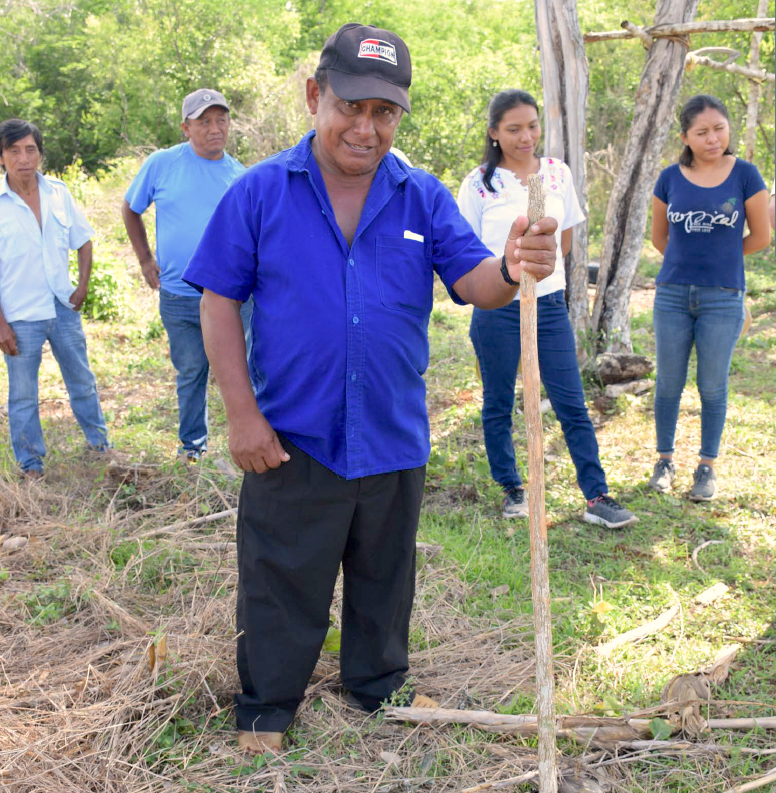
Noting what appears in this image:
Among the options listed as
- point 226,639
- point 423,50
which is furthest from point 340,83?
point 423,50

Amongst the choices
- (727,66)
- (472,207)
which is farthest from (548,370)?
(727,66)

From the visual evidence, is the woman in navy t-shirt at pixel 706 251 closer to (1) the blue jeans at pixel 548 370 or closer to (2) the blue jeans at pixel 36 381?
(1) the blue jeans at pixel 548 370

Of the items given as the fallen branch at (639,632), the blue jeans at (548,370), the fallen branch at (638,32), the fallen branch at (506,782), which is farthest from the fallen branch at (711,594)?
the fallen branch at (638,32)

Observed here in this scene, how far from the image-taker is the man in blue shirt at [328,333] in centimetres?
222

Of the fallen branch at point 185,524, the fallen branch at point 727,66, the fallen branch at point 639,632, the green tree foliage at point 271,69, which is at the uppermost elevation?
the green tree foliage at point 271,69

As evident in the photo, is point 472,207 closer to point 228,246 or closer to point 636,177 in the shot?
point 228,246

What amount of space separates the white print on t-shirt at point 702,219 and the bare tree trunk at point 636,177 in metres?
1.95

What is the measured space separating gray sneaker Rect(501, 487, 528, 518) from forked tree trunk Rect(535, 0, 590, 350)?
2.60 meters

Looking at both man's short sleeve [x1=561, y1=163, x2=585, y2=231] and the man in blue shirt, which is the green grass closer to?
the man in blue shirt

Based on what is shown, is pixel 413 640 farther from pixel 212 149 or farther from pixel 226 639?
pixel 212 149

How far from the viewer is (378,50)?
2.13 m

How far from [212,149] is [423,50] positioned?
69.7ft

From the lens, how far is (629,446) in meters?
5.48

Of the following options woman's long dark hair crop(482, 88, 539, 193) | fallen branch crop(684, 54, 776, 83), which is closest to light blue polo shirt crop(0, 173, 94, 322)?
woman's long dark hair crop(482, 88, 539, 193)
